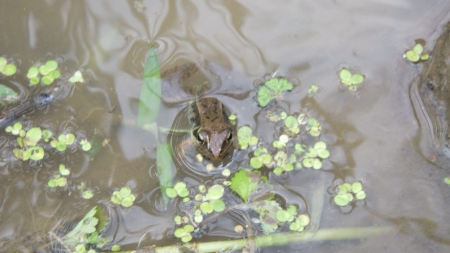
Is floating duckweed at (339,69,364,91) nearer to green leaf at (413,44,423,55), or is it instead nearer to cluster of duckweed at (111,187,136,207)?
green leaf at (413,44,423,55)

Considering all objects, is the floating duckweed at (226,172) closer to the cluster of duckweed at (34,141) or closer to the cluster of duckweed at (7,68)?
the cluster of duckweed at (34,141)

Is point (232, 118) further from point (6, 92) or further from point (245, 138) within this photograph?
point (6, 92)

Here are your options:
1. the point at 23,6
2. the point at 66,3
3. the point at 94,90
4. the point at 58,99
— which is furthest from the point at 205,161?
the point at 23,6

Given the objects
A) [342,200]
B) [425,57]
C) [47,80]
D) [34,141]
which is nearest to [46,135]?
[34,141]

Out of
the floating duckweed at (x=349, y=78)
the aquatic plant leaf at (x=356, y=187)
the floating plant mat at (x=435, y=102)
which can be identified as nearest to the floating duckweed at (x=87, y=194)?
the aquatic plant leaf at (x=356, y=187)

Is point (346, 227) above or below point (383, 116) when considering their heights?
below

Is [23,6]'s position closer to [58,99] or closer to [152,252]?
[58,99]
